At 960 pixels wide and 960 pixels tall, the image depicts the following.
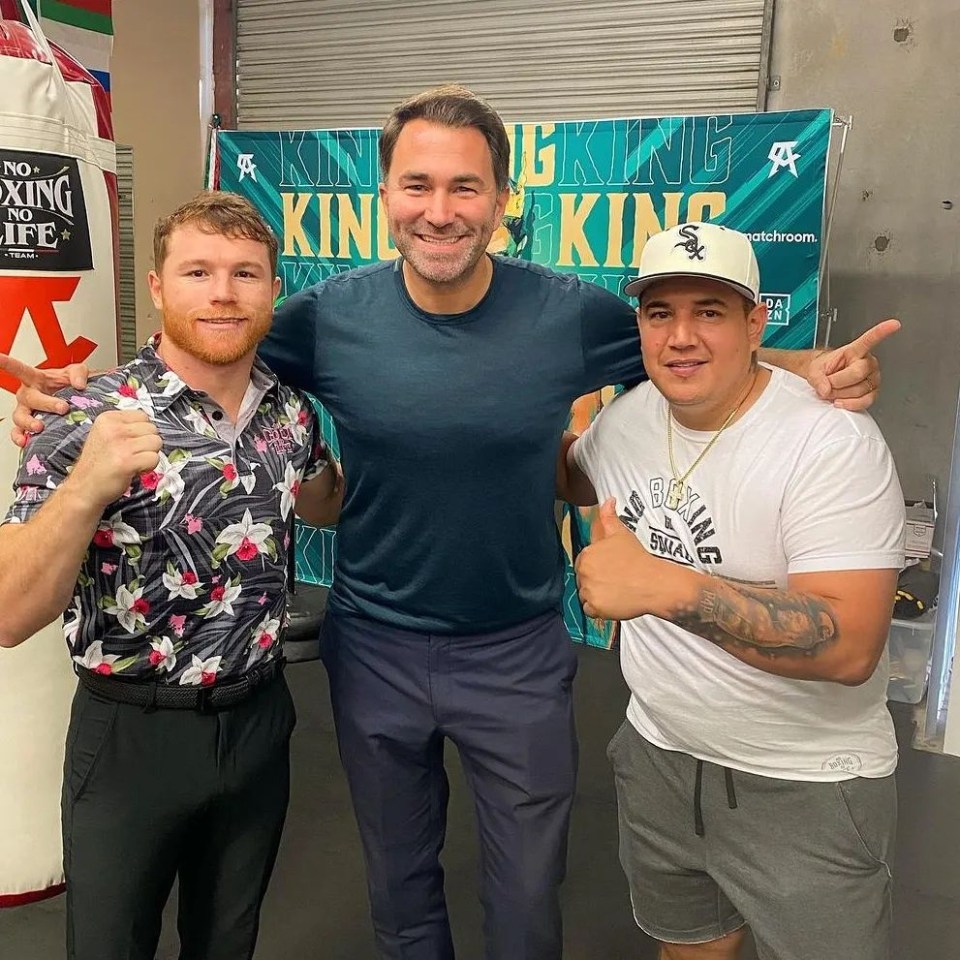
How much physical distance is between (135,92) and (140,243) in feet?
2.36

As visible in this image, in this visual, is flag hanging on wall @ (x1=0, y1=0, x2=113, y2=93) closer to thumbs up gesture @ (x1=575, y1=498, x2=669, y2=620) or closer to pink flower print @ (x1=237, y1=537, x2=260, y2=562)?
pink flower print @ (x1=237, y1=537, x2=260, y2=562)

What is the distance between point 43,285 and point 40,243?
8 cm

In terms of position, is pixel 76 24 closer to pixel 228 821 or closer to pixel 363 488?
pixel 363 488

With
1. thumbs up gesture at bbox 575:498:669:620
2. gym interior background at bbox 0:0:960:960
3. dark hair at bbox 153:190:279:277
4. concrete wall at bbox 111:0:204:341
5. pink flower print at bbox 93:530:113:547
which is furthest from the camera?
concrete wall at bbox 111:0:204:341

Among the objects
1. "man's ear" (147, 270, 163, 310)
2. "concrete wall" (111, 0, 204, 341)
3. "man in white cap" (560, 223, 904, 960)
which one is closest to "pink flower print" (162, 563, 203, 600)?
"man's ear" (147, 270, 163, 310)

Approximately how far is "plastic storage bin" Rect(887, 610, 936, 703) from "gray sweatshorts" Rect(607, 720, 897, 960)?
2.27m

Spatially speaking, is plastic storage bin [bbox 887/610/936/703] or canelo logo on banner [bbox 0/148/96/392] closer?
canelo logo on banner [bbox 0/148/96/392]

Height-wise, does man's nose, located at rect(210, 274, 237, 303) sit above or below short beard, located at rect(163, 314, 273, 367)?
above

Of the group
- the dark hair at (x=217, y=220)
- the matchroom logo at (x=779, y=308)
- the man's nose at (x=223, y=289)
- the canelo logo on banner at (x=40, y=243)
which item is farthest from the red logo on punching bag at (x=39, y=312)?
the matchroom logo at (x=779, y=308)

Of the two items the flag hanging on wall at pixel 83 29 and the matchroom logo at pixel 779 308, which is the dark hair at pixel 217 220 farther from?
the matchroom logo at pixel 779 308

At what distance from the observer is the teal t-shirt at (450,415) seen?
159 cm

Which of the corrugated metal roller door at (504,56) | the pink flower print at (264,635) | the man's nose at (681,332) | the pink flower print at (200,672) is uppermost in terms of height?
the corrugated metal roller door at (504,56)

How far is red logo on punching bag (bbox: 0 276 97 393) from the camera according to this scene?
5.89ft

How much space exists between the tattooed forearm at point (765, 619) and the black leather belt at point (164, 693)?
682 mm
